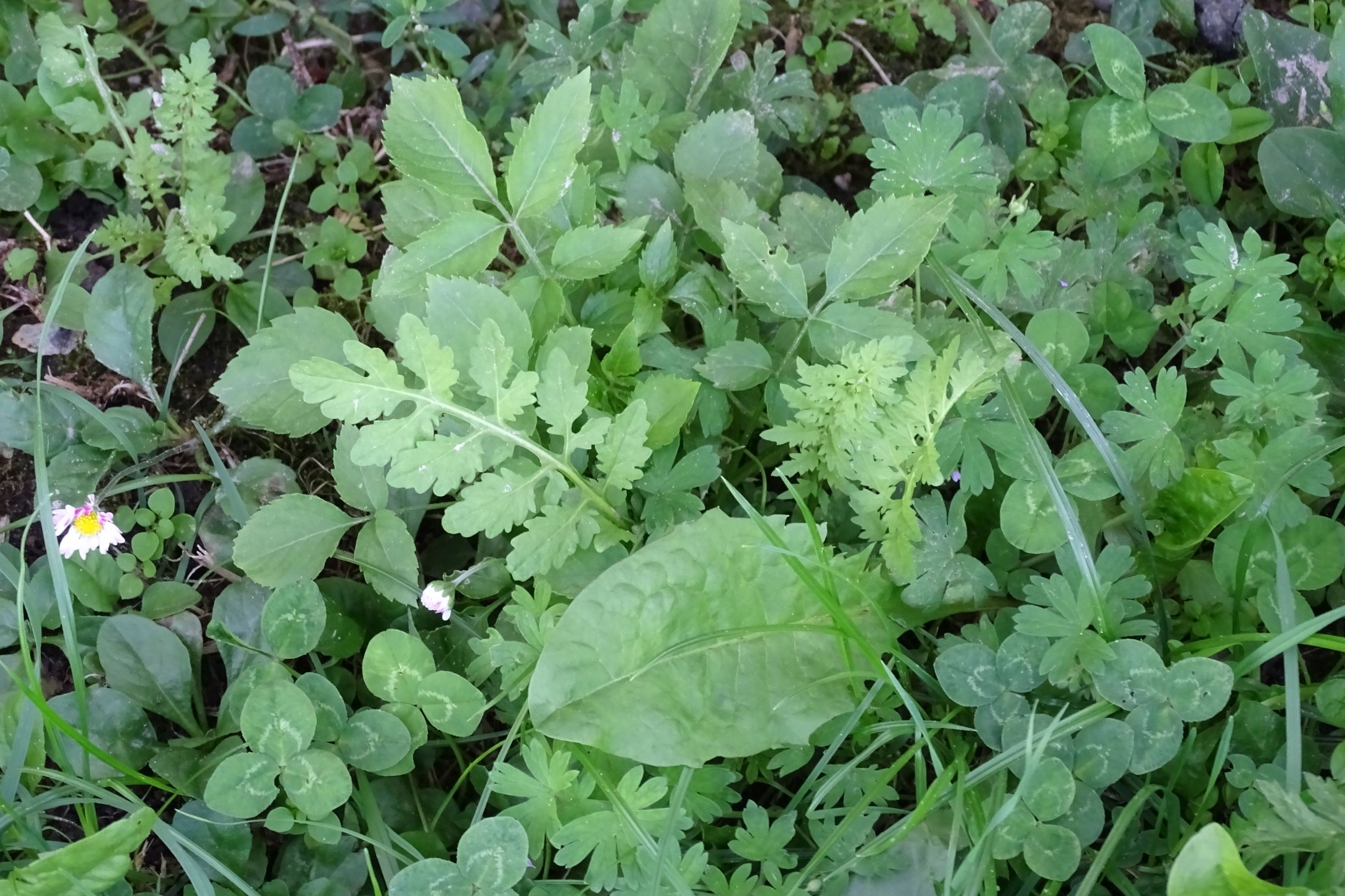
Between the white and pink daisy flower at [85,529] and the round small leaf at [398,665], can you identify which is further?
the white and pink daisy flower at [85,529]

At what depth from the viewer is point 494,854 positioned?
1355 mm

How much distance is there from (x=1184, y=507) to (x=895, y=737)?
1.90 ft

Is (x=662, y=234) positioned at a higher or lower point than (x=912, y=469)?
higher

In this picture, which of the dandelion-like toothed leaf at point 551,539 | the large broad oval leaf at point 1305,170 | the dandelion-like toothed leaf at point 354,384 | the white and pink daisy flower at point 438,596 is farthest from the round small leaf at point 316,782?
the large broad oval leaf at point 1305,170

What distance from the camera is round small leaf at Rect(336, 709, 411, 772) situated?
4.93ft

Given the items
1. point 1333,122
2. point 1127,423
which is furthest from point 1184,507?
point 1333,122

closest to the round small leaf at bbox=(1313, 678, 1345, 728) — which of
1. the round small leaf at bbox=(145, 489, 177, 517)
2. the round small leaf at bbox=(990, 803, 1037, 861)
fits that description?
the round small leaf at bbox=(990, 803, 1037, 861)

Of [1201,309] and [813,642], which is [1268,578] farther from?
[813,642]

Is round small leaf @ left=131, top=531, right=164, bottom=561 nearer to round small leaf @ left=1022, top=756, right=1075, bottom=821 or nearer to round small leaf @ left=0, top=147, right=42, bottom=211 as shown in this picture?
round small leaf @ left=0, top=147, right=42, bottom=211

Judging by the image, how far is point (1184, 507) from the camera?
1467 millimetres

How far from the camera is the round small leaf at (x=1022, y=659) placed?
1.40 meters

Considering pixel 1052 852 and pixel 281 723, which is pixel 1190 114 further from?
pixel 281 723

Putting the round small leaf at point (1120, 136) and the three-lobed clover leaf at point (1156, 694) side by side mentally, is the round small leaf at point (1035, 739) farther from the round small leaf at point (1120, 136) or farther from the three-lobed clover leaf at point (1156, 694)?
the round small leaf at point (1120, 136)

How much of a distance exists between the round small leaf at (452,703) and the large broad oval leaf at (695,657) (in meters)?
0.21
